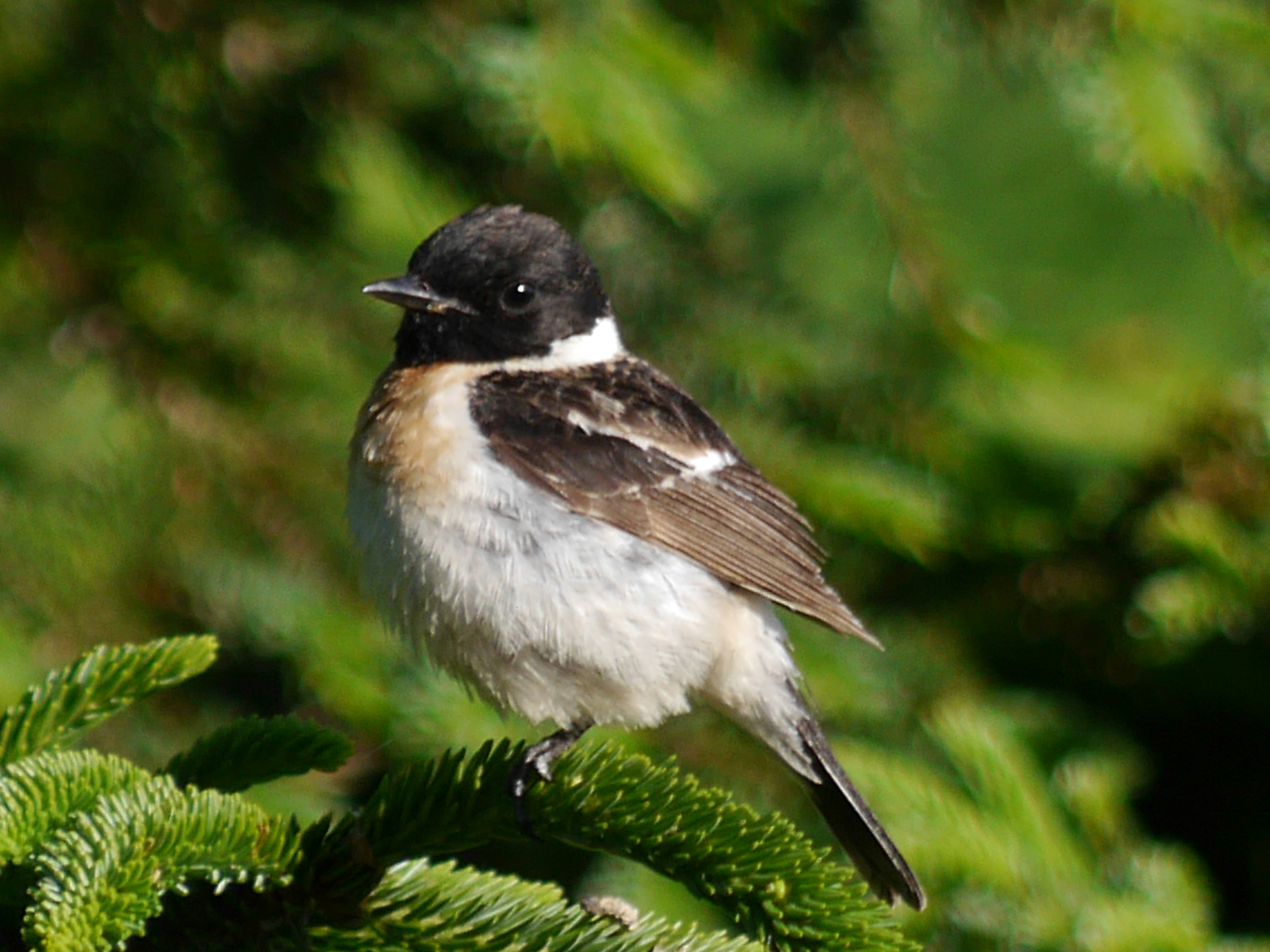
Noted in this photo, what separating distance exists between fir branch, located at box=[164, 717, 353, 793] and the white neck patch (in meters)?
1.49

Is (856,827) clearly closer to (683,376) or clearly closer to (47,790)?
(683,376)

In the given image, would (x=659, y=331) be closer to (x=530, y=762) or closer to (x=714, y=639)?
(x=714, y=639)

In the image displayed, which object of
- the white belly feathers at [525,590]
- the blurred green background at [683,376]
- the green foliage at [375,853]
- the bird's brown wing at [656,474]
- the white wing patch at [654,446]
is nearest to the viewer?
the green foliage at [375,853]

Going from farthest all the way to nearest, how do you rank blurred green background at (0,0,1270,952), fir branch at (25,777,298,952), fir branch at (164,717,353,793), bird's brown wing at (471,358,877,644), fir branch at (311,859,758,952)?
1. blurred green background at (0,0,1270,952)
2. bird's brown wing at (471,358,877,644)
3. fir branch at (164,717,353,793)
4. fir branch at (311,859,758,952)
5. fir branch at (25,777,298,952)

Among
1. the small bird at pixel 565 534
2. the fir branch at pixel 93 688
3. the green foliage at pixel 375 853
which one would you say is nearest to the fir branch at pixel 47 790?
the green foliage at pixel 375 853

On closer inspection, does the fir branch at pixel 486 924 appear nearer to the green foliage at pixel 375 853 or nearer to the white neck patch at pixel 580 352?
the green foliage at pixel 375 853

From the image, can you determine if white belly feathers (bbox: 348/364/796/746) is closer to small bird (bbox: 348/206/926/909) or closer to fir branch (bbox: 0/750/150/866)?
small bird (bbox: 348/206/926/909)

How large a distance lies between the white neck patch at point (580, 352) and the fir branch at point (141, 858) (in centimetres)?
173

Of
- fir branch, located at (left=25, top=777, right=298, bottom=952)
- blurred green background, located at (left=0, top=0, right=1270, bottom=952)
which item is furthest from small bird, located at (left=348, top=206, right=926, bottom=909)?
fir branch, located at (left=25, top=777, right=298, bottom=952)

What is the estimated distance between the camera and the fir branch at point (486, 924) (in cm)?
214

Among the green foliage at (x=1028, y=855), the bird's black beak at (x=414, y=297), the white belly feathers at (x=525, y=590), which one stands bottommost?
the green foliage at (x=1028, y=855)

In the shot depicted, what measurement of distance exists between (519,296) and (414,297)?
309mm

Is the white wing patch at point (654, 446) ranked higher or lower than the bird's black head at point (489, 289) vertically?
lower

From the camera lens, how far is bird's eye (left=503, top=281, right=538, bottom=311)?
3662 millimetres
